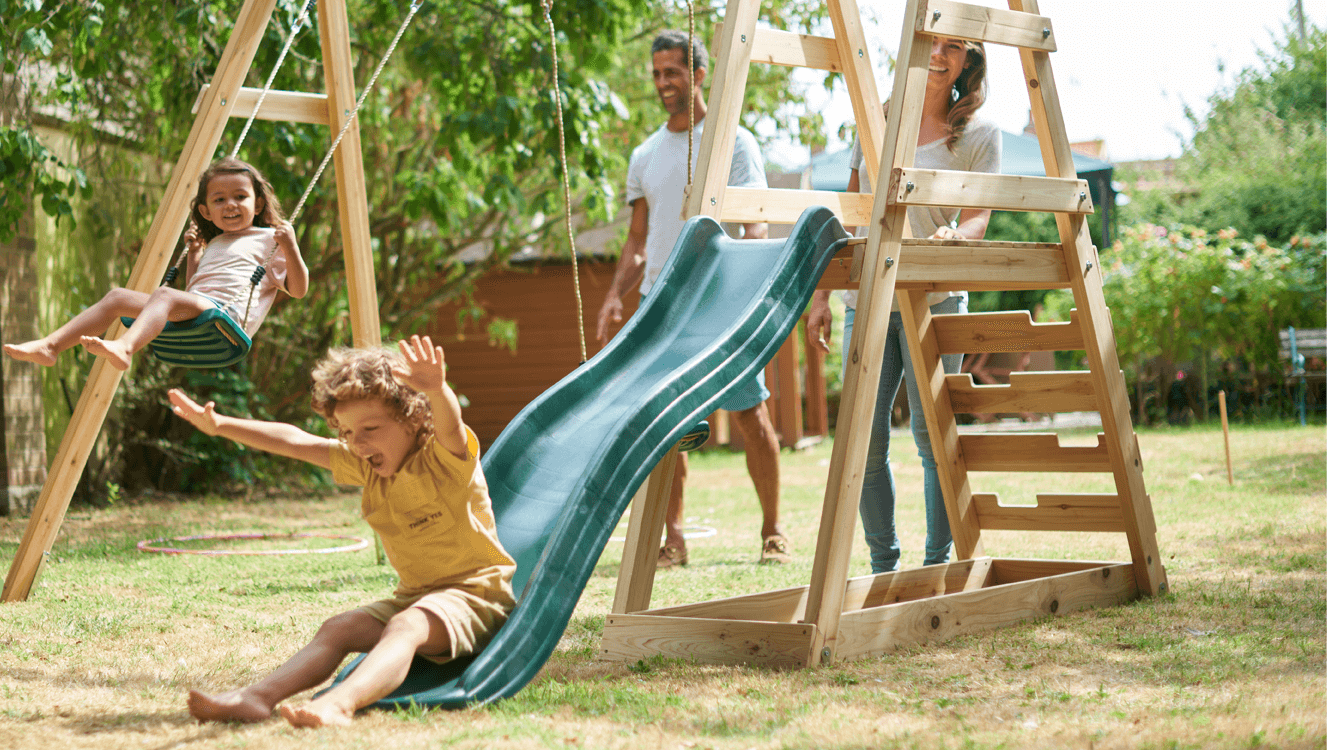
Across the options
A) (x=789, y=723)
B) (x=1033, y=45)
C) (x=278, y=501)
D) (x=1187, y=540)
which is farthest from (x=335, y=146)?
(x=278, y=501)

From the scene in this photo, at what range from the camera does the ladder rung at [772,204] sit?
12.7 ft

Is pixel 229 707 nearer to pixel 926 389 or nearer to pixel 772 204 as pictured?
pixel 772 204

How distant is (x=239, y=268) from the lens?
14.1ft

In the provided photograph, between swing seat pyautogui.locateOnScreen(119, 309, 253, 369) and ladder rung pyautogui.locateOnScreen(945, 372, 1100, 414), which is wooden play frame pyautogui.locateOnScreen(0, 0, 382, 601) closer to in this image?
swing seat pyautogui.locateOnScreen(119, 309, 253, 369)

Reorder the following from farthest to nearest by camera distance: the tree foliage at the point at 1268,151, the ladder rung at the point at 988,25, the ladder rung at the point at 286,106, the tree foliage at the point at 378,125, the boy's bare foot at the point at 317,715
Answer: the tree foliage at the point at 1268,151, the tree foliage at the point at 378,125, the ladder rung at the point at 286,106, the ladder rung at the point at 988,25, the boy's bare foot at the point at 317,715

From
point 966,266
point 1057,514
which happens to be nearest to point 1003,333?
point 966,266

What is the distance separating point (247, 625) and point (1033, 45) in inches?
126

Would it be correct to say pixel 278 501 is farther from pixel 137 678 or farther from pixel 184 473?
pixel 137 678

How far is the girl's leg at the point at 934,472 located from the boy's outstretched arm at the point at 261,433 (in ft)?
7.52

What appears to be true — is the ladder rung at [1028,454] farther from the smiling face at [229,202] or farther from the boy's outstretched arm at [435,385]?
the smiling face at [229,202]

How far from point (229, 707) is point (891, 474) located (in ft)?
8.40

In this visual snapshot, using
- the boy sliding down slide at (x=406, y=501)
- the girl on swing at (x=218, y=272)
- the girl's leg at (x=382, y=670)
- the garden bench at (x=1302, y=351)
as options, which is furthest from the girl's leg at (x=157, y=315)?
the garden bench at (x=1302, y=351)

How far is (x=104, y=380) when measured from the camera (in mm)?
4480

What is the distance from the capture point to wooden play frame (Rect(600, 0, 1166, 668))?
318cm
